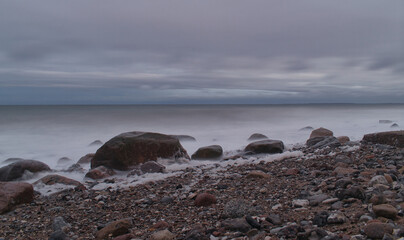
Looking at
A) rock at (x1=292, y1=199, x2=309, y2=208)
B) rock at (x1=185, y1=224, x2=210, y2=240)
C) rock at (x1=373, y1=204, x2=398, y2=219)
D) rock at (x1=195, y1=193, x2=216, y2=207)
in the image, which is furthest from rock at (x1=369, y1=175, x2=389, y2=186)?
rock at (x1=185, y1=224, x2=210, y2=240)

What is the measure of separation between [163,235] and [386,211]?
191cm

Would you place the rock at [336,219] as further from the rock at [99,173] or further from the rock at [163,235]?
the rock at [99,173]

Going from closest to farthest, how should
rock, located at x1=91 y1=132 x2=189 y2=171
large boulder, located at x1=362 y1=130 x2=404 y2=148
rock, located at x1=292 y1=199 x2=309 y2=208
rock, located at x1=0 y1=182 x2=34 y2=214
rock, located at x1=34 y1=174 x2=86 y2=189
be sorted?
rock, located at x1=292 y1=199 x2=309 y2=208, rock, located at x1=0 y1=182 x2=34 y2=214, rock, located at x1=34 y1=174 x2=86 y2=189, large boulder, located at x1=362 y1=130 x2=404 y2=148, rock, located at x1=91 y1=132 x2=189 y2=171

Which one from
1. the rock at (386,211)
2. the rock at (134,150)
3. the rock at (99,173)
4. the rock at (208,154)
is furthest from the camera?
the rock at (208,154)

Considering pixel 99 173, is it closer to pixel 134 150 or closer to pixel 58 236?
pixel 134 150

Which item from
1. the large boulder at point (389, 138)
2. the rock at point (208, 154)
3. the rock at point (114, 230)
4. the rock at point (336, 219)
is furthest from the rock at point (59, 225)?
the large boulder at point (389, 138)

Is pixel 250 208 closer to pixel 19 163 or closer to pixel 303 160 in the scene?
pixel 303 160

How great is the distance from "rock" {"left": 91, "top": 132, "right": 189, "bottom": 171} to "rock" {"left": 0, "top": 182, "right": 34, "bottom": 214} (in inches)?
105

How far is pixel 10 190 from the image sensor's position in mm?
4535

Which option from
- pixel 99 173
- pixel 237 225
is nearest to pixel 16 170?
pixel 99 173

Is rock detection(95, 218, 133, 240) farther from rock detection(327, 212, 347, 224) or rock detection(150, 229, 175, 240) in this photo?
rock detection(327, 212, 347, 224)

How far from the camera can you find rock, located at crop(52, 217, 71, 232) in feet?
11.5

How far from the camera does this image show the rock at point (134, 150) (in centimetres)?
738

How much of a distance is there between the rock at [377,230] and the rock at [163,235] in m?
1.61
